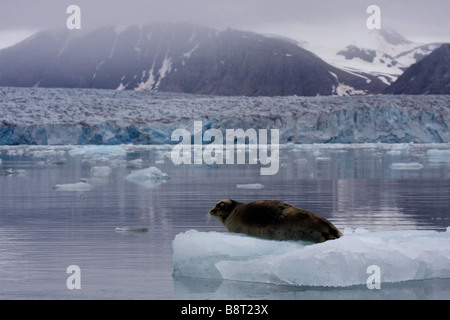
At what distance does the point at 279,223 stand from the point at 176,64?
526 feet

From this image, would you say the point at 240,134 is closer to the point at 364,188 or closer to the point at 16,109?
the point at 16,109

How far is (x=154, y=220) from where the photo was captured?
23.9 feet

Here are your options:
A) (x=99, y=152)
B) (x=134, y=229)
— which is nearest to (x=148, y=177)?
(x=134, y=229)

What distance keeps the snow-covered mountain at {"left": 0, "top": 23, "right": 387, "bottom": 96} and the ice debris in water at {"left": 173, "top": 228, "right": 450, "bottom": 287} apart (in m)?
149

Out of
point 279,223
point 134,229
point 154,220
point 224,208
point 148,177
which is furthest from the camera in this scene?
point 148,177

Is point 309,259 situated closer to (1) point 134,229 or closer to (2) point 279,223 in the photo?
(2) point 279,223

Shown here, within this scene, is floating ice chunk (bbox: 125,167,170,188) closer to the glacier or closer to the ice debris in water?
the ice debris in water

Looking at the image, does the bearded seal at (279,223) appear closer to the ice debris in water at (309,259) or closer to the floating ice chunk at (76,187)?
the ice debris in water at (309,259)

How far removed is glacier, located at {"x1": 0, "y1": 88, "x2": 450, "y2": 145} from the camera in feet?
116

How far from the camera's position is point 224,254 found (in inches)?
176

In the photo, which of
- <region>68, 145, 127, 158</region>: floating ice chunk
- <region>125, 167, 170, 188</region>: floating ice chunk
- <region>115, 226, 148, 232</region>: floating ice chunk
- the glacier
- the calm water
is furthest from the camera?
the glacier

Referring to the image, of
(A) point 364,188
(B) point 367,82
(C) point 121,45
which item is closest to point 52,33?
(C) point 121,45

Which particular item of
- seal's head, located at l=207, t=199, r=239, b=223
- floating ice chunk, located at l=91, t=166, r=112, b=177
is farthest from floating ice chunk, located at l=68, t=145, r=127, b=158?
seal's head, located at l=207, t=199, r=239, b=223

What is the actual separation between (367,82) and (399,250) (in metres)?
159
